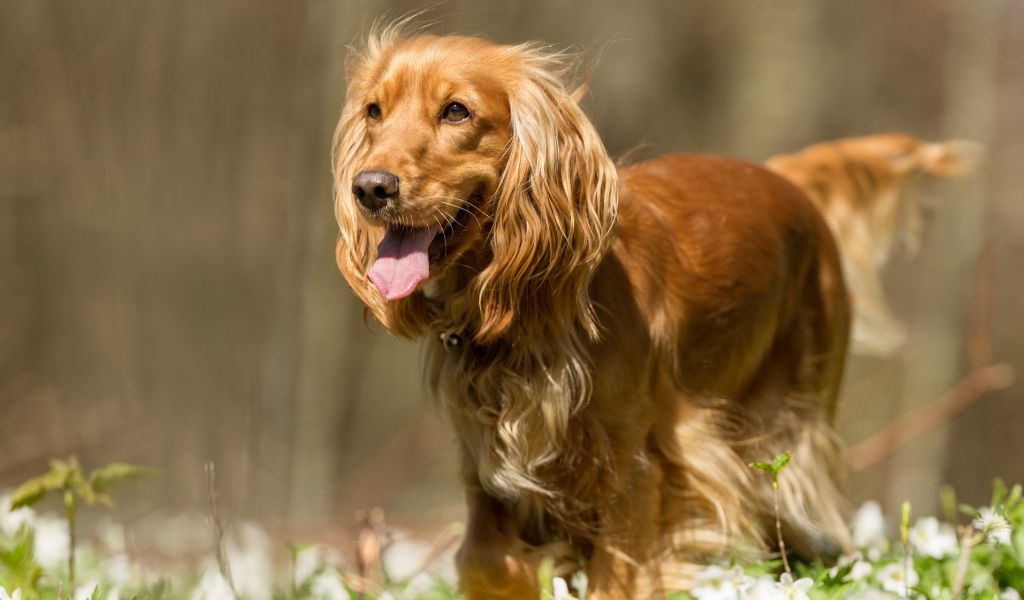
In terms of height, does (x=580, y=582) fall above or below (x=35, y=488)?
below

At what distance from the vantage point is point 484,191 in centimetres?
300

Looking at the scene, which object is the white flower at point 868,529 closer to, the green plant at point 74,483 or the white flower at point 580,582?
the white flower at point 580,582

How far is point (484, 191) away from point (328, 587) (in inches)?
56.1

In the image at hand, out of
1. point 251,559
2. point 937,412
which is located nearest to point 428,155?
point 251,559

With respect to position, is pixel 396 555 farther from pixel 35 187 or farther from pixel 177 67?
pixel 35 187

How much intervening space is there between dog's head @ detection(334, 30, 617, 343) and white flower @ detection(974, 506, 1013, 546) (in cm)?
104

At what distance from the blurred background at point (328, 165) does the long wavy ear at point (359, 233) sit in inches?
171

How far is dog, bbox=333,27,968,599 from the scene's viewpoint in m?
2.94

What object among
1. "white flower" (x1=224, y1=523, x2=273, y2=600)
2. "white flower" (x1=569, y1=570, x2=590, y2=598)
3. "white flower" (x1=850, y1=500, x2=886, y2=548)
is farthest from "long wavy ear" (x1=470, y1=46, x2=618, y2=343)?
"white flower" (x1=850, y1=500, x2=886, y2=548)

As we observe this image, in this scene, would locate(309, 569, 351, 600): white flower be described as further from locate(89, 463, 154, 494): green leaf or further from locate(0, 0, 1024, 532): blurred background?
locate(0, 0, 1024, 532): blurred background

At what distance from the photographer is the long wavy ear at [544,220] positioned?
294cm

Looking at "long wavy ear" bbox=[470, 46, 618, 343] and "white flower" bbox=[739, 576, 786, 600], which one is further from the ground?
"long wavy ear" bbox=[470, 46, 618, 343]

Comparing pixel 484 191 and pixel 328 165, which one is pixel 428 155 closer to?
pixel 484 191

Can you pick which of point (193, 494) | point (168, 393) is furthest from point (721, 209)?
point (168, 393)
